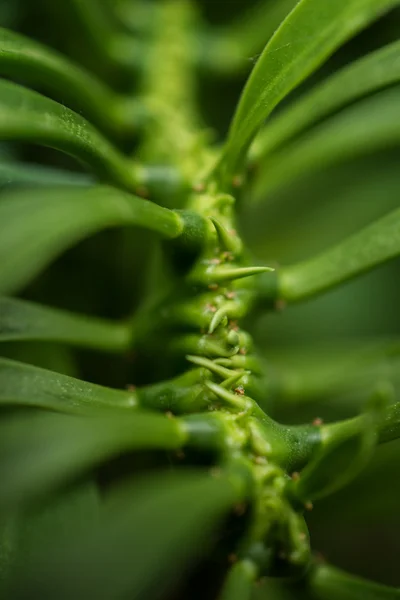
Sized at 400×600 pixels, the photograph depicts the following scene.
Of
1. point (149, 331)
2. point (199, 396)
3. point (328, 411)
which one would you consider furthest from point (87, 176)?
point (328, 411)

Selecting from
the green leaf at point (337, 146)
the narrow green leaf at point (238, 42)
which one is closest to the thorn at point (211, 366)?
the green leaf at point (337, 146)

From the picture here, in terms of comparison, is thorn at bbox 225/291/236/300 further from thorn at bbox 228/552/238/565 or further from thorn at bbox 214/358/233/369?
thorn at bbox 228/552/238/565

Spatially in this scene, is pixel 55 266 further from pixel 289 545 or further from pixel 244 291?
pixel 289 545

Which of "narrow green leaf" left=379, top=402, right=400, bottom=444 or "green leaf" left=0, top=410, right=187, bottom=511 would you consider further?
"narrow green leaf" left=379, top=402, right=400, bottom=444

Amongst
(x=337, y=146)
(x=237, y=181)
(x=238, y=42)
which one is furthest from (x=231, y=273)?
(x=238, y=42)

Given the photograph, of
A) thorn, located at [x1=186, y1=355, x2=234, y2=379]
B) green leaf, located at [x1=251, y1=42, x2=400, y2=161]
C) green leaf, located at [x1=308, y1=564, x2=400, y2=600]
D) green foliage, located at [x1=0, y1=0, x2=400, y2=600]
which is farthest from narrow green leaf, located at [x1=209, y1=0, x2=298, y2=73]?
green leaf, located at [x1=308, y1=564, x2=400, y2=600]

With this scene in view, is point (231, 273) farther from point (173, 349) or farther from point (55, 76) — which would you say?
point (55, 76)

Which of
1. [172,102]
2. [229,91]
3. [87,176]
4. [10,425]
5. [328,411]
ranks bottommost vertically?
[10,425]
